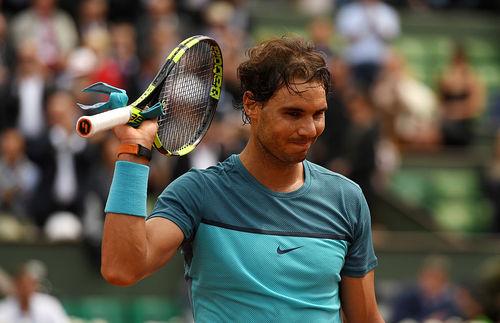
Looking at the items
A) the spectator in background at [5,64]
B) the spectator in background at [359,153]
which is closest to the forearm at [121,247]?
the spectator in background at [5,64]

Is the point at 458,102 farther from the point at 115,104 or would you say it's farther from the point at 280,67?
the point at 115,104

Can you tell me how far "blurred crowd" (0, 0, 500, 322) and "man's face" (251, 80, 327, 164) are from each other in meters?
7.40

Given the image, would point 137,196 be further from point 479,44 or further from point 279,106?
point 479,44

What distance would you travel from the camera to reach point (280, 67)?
413 centimetres

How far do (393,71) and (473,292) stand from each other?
4208mm

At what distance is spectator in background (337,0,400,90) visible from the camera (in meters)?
15.4

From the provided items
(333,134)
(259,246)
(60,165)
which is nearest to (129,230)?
(259,246)

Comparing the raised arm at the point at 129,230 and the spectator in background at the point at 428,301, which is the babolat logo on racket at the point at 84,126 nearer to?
the raised arm at the point at 129,230

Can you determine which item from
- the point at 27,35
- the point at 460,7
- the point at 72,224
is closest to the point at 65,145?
the point at 72,224

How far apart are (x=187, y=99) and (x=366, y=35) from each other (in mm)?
11558

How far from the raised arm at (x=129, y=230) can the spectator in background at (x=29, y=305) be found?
666 centimetres

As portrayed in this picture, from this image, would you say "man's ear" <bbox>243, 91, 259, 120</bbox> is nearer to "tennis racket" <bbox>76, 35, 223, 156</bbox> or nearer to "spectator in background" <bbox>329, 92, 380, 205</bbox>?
"tennis racket" <bbox>76, 35, 223, 156</bbox>

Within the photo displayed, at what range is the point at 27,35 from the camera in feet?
45.0

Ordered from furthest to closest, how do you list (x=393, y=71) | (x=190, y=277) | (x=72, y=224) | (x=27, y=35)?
(x=393, y=71), (x=27, y=35), (x=72, y=224), (x=190, y=277)
